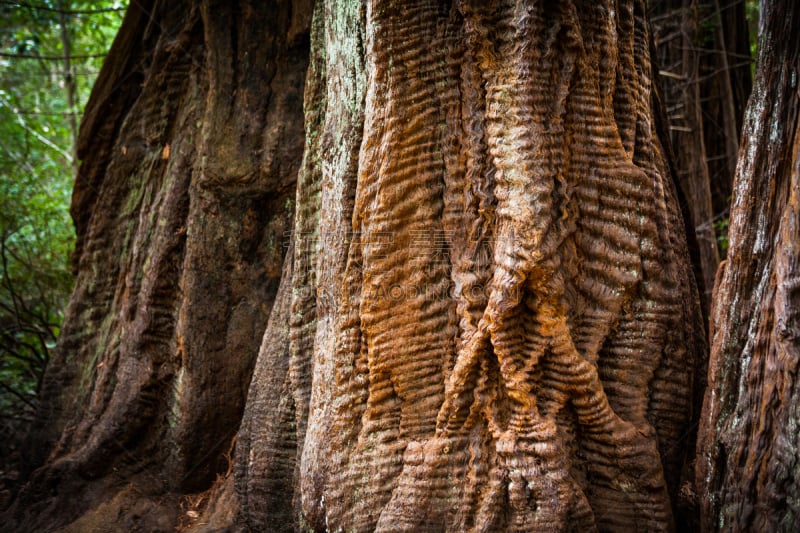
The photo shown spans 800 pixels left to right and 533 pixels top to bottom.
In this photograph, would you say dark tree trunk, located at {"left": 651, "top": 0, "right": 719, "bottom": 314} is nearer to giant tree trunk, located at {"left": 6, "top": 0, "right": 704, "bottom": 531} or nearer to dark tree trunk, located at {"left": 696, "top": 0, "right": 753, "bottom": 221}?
dark tree trunk, located at {"left": 696, "top": 0, "right": 753, "bottom": 221}

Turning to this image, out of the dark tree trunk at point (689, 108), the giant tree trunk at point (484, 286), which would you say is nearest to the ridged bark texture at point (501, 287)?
the giant tree trunk at point (484, 286)

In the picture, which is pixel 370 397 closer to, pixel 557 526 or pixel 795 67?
pixel 557 526

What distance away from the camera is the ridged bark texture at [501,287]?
261cm

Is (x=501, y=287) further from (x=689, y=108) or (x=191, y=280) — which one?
(x=689, y=108)

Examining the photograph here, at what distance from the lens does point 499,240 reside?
A: 2646 mm

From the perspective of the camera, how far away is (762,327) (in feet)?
8.13

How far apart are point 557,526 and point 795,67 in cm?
185

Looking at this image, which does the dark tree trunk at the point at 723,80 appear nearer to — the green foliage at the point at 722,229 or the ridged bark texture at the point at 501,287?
the green foliage at the point at 722,229

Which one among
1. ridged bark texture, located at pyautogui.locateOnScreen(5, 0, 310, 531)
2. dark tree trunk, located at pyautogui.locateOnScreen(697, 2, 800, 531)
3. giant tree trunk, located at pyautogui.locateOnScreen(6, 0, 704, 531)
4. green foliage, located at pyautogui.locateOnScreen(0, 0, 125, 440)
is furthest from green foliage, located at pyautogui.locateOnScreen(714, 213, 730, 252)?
green foliage, located at pyautogui.locateOnScreen(0, 0, 125, 440)

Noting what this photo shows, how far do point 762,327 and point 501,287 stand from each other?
0.92 meters

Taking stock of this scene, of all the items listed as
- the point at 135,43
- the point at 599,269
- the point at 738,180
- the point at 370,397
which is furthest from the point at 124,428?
the point at 738,180

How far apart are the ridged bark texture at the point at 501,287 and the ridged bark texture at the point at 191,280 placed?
1.22 meters

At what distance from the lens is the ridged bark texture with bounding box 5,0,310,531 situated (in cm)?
409

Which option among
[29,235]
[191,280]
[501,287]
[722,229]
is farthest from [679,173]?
[29,235]
